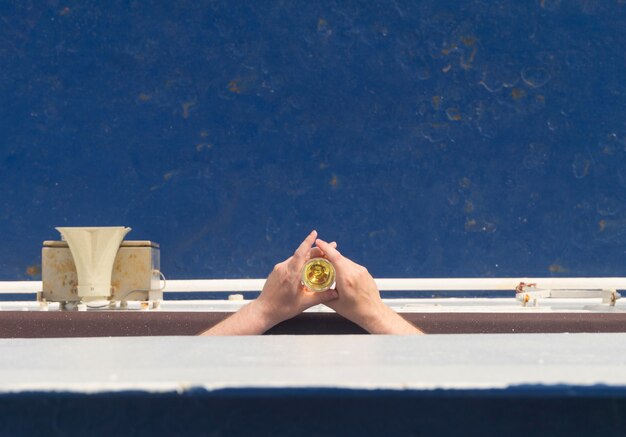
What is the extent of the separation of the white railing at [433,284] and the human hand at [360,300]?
1208mm

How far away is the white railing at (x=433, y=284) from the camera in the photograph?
2.71 m

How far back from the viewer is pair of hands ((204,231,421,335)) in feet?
4.87

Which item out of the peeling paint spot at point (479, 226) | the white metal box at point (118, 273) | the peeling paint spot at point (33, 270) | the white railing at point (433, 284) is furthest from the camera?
the peeling paint spot at point (33, 270)

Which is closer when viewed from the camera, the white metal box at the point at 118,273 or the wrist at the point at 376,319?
the wrist at the point at 376,319

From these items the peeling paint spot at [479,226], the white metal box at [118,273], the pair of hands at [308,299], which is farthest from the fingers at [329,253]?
the peeling paint spot at [479,226]

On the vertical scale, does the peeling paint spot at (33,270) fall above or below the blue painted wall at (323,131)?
below

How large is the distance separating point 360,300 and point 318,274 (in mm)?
96

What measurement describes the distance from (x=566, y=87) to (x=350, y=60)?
0.79m

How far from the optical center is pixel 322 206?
2.86m

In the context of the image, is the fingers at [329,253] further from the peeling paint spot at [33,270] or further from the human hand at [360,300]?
the peeling paint spot at [33,270]

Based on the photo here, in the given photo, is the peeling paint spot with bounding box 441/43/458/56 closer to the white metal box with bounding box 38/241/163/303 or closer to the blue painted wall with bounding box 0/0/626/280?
the blue painted wall with bounding box 0/0/626/280

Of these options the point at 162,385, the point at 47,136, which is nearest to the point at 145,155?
the point at 47,136

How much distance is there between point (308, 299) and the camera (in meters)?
1.52

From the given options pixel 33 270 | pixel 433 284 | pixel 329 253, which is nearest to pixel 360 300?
pixel 329 253
